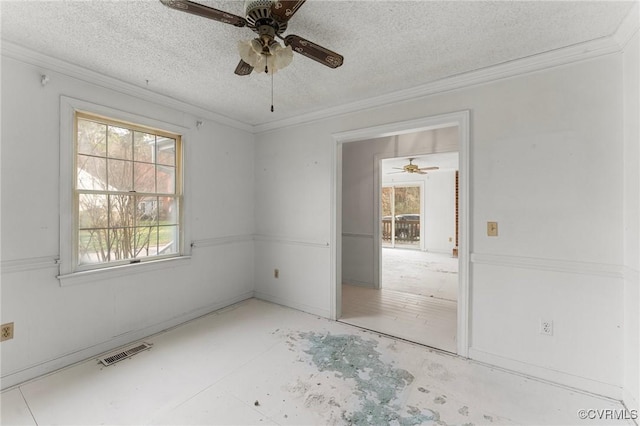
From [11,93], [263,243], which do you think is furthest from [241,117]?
[11,93]

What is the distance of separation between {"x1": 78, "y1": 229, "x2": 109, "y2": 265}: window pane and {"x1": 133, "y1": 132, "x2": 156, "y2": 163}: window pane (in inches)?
32.4

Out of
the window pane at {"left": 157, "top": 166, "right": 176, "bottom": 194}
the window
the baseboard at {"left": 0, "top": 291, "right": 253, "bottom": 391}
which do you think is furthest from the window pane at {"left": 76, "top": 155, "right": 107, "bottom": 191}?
the baseboard at {"left": 0, "top": 291, "right": 253, "bottom": 391}

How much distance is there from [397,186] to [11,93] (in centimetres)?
858

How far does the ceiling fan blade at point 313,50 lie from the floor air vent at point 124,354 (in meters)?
2.85

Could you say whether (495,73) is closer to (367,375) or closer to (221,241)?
(367,375)

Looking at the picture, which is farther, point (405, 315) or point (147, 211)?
point (405, 315)

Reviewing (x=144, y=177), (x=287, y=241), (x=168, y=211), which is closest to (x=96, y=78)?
(x=144, y=177)

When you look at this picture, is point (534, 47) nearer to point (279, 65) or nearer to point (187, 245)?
point (279, 65)

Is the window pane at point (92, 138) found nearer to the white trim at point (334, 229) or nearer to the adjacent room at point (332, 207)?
the adjacent room at point (332, 207)

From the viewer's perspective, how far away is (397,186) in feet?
29.7

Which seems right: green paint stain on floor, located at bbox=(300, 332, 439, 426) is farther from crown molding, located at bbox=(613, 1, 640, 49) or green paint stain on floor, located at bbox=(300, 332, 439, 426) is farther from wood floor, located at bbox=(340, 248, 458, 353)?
crown molding, located at bbox=(613, 1, 640, 49)

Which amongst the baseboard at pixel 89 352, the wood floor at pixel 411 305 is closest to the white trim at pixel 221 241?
the baseboard at pixel 89 352

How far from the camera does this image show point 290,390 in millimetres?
1970

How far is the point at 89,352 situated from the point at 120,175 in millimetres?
1622
